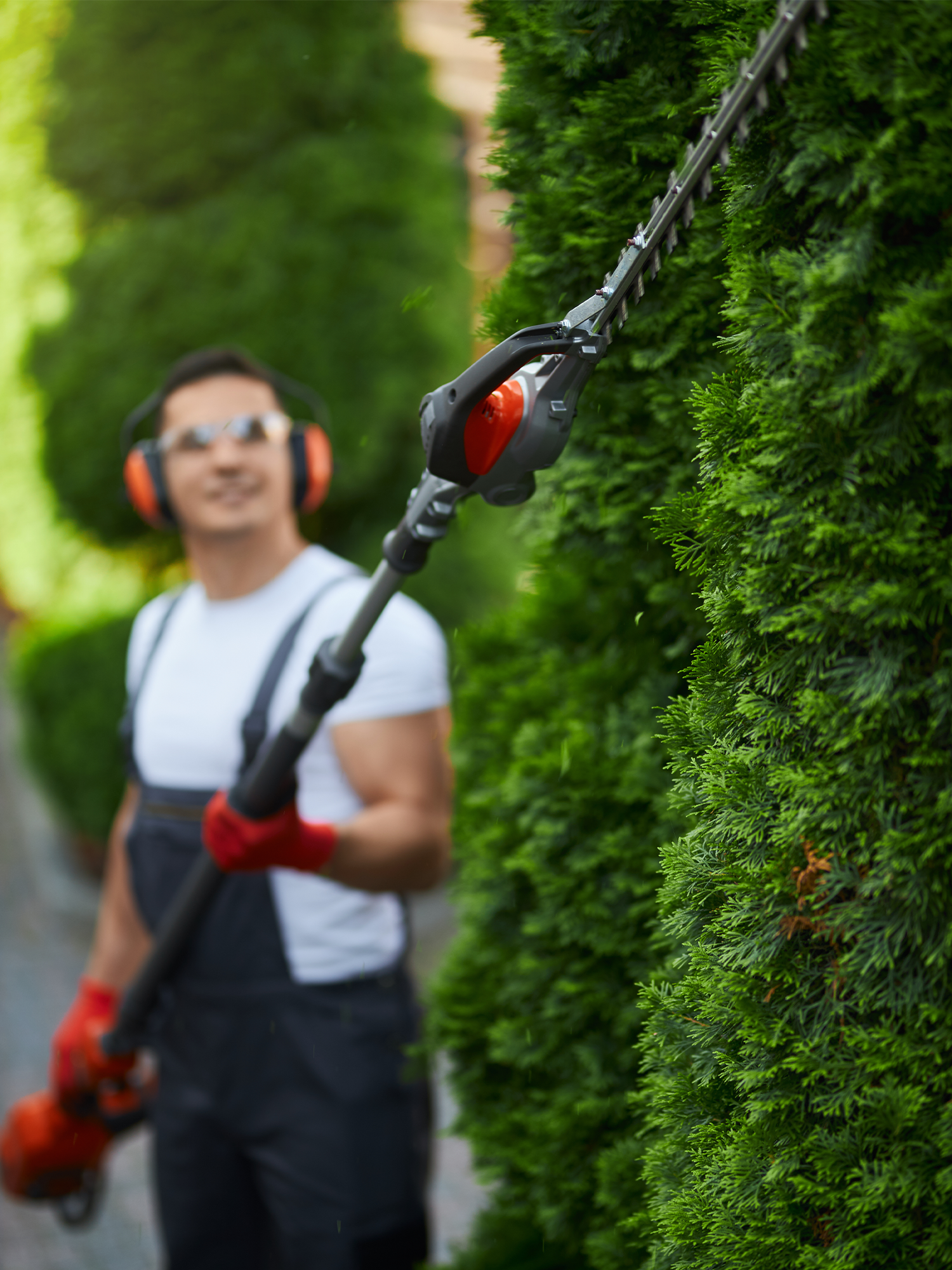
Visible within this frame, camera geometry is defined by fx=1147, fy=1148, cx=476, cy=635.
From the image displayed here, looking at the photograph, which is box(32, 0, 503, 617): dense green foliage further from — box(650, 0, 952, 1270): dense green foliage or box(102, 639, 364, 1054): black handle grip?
box(650, 0, 952, 1270): dense green foliage

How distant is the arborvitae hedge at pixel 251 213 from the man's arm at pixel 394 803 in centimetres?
349

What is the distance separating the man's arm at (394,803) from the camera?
2.23 meters

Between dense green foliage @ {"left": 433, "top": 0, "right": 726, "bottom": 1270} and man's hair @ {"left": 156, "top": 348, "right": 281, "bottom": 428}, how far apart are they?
1079 millimetres

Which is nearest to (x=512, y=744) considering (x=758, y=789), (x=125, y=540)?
(x=758, y=789)

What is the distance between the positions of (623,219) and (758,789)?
75cm

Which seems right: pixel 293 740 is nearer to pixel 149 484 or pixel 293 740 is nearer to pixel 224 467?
pixel 224 467

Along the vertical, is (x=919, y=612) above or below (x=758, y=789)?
above

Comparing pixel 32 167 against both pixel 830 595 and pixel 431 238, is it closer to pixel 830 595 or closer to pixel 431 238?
pixel 431 238

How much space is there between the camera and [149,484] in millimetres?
2768

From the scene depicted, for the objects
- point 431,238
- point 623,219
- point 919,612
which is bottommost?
point 919,612

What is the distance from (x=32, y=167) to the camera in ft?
20.1

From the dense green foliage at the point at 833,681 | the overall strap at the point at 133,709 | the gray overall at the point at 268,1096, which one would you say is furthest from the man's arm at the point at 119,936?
the dense green foliage at the point at 833,681

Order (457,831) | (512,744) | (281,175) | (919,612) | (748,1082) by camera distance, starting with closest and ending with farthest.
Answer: (919,612) → (748,1082) → (512,744) → (457,831) → (281,175)

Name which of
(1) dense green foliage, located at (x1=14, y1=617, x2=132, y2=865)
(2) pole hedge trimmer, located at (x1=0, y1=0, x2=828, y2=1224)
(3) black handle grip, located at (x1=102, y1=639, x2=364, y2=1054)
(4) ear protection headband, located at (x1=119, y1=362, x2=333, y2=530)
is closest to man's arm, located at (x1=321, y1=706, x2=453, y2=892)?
(3) black handle grip, located at (x1=102, y1=639, x2=364, y2=1054)
